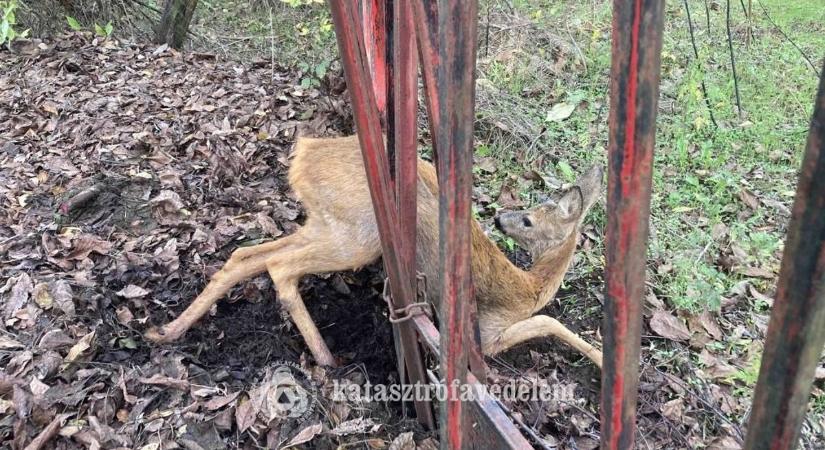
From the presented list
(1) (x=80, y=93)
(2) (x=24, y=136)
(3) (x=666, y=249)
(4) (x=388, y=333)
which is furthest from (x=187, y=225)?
(3) (x=666, y=249)

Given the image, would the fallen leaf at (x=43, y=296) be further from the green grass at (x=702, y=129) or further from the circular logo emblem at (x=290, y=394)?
the green grass at (x=702, y=129)

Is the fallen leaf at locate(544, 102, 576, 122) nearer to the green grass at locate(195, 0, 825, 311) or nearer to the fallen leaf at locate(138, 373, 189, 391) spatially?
the green grass at locate(195, 0, 825, 311)

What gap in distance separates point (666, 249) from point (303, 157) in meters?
2.55

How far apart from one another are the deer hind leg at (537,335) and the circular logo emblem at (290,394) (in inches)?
47.3

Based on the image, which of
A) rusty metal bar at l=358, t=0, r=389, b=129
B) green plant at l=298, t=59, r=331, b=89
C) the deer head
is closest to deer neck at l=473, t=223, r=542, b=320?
the deer head

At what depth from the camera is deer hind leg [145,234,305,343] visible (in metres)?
3.34

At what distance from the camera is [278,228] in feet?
13.9

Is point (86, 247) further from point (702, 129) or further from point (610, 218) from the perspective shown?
point (702, 129)

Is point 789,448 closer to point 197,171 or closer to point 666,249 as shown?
point 666,249

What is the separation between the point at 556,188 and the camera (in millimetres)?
5125

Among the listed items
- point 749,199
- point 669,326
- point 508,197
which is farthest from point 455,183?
point 749,199

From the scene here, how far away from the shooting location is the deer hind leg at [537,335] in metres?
3.75

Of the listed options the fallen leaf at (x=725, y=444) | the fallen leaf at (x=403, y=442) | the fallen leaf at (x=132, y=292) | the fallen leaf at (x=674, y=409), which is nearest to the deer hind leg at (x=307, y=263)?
the fallen leaf at (x=132, y=292)

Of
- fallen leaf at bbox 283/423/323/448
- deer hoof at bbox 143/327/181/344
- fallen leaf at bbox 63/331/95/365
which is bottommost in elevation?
fallen leaf at bbox 283/423/323/448
